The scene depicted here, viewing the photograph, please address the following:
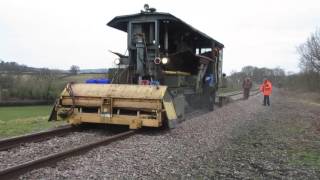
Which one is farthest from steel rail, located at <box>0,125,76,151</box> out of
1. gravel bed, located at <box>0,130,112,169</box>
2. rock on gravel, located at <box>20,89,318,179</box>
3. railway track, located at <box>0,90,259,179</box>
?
rock on gravel, located at <box>20,89,318,179</box>

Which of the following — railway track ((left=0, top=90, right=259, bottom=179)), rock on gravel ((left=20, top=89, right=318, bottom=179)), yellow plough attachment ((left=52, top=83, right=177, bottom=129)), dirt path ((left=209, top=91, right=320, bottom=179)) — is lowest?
dirt path ((left=209, top=91, right=320, bottom=179))

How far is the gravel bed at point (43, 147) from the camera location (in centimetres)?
628

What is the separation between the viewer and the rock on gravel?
5.64 m

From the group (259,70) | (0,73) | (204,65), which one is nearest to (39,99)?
(0,73)

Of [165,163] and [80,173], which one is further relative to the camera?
[165,163]

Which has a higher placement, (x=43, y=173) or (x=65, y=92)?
(x=65, y=92)

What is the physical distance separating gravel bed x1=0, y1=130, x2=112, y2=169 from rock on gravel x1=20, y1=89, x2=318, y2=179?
0.74 m

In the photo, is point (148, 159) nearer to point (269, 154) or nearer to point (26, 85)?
point (269, 154)

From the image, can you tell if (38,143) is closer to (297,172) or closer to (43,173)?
(43,173)

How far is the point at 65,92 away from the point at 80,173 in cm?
459

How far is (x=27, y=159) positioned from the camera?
20.7 feet

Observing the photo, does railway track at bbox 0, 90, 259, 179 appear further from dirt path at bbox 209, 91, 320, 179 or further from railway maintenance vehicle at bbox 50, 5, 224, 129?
dirt path at bbox 209, 91, 320, 179

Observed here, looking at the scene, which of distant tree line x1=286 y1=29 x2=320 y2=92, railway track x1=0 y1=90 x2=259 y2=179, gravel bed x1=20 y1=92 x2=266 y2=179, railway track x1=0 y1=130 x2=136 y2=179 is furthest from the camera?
distant tree line x1=286 y1=29 x2=320 y2=92

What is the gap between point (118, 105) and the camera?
9.16m
